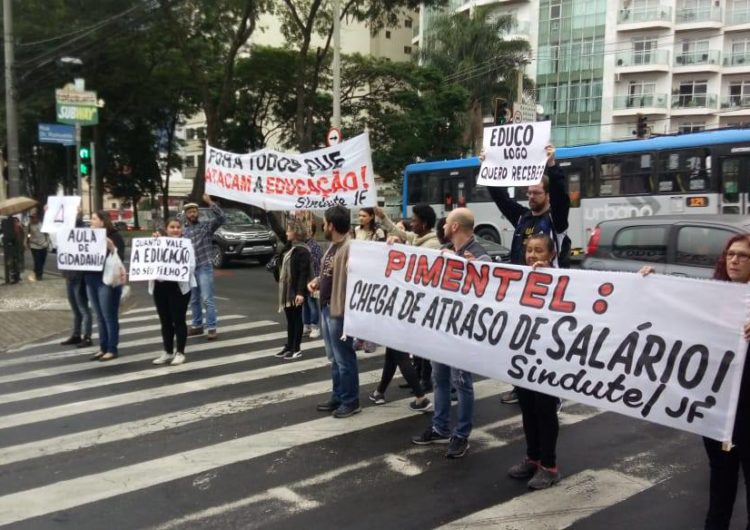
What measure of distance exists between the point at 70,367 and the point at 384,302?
4.57 meters

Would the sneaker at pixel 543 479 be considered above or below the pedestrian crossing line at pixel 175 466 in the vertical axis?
above

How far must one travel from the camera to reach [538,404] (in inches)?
173

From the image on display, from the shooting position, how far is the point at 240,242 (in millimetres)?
19125

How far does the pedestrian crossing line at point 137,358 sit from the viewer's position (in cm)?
763

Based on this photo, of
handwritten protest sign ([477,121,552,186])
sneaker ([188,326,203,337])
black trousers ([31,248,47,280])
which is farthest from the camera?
black trousers ([31,248,47,280])

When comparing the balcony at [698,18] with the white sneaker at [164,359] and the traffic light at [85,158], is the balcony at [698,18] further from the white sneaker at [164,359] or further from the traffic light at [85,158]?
the white sneaker at [164,359]

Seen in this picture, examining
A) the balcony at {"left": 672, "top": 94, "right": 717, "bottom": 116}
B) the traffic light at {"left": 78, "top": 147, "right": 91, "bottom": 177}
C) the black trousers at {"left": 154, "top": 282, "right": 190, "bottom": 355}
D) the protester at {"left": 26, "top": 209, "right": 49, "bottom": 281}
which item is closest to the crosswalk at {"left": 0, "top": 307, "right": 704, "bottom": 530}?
the black trousers at {"left": 154, "top": 282, "right": 190, "bottom": 355}

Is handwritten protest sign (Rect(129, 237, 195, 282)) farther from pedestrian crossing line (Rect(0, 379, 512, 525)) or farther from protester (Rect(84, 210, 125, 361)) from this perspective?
pedestrian crossing line (Rect(0, 379, 512, 525))

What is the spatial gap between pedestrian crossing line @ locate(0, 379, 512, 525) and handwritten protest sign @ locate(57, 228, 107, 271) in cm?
396

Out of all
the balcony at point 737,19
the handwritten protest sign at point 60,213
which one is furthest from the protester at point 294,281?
the balcony at point 737,19

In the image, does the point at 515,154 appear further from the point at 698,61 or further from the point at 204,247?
the point at 698,61

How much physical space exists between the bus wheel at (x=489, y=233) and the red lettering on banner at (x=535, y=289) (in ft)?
53.7

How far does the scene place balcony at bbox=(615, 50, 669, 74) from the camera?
155 ft

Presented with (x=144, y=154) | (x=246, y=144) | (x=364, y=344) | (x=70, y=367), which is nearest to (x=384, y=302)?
(x=364, y=344)
